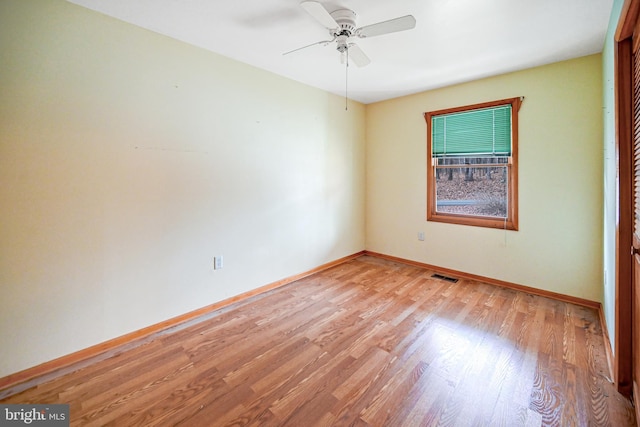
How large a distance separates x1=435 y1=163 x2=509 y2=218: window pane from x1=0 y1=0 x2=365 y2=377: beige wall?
215 centimetres

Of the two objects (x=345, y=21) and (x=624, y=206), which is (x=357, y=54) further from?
(x=624, y=206)

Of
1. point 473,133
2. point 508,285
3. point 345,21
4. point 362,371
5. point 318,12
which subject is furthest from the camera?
point 473,133

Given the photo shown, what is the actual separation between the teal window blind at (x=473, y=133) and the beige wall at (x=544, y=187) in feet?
0.48

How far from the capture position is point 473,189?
12.1 ft

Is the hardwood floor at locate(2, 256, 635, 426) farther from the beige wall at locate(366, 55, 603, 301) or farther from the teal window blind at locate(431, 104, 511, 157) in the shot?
the teal window blind at locate(431, 104, 511, 157)

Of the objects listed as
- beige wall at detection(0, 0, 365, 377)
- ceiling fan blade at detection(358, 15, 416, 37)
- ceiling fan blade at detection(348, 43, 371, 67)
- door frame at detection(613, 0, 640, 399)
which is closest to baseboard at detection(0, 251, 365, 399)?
beige wall at detection(0, 0, 365, 377)

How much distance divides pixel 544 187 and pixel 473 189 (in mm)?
757

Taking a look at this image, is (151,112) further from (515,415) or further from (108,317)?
(515,415)

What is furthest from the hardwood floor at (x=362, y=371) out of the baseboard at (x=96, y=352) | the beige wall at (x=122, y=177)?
the beige wall at (x=122, y=177)

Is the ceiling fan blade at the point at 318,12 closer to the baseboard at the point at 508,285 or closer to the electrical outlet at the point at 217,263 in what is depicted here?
the electrical outlet at the point at 217,263

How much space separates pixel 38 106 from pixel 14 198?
Answer: 62 centimetres

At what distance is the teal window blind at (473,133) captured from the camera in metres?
3.35

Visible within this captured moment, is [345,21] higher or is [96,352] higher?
[345,21]

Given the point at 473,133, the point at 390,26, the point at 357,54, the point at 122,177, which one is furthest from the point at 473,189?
the point at 122,177
